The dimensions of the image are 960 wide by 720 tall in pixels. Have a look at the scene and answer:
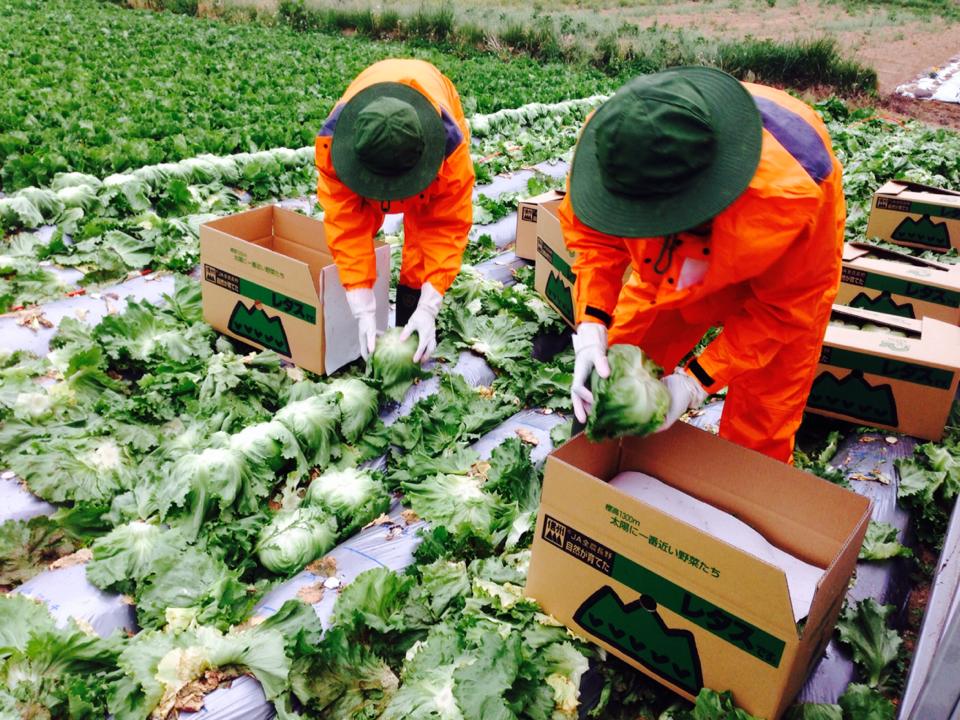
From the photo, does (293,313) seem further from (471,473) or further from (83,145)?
Answer: (83,145)

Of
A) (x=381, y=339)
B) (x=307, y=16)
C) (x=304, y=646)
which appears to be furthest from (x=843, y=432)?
(x=307, y=16)

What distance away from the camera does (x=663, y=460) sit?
3148 millimetres

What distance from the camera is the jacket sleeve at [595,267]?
3.32 metres

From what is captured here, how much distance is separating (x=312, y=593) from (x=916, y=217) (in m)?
6.76

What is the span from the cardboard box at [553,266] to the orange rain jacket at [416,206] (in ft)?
3.55

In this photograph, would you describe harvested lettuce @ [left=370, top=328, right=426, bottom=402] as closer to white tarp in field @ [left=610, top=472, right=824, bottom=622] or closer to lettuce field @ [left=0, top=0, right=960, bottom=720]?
lettuce field @ [left=0, top=0, right=960, bottom=720]

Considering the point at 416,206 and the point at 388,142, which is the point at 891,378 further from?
the point at 388,142

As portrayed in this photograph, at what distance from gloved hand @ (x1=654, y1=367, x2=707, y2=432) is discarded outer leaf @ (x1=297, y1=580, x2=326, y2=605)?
5.06ft

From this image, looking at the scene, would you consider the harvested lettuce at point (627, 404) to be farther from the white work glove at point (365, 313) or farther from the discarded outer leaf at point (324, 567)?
the white work glove at point (365, 313)

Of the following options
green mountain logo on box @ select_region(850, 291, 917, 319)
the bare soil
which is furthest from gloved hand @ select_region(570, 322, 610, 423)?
the bare soil

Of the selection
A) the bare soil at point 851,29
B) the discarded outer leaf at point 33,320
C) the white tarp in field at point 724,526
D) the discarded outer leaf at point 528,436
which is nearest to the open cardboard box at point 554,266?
the discarded outer leaf at point 528,436

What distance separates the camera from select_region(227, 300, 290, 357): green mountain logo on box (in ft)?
14.7

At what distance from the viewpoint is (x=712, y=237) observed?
265 centimetres

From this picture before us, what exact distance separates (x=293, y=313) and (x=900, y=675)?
11.3 feet
